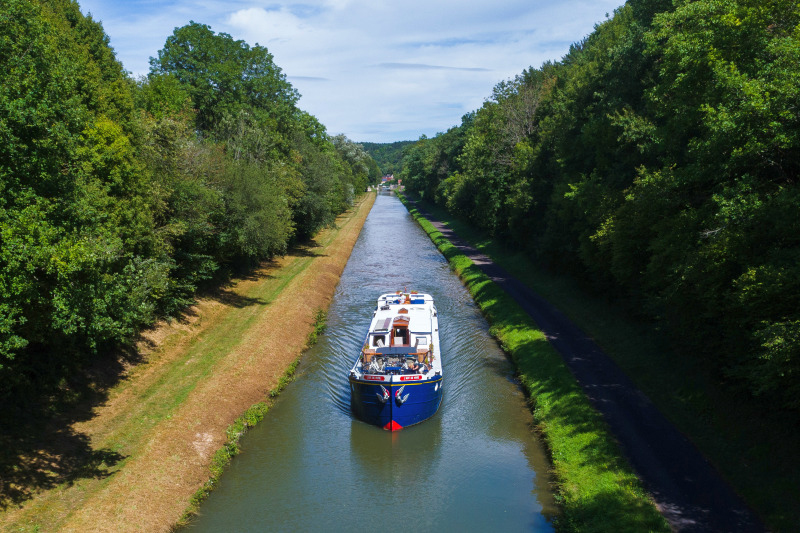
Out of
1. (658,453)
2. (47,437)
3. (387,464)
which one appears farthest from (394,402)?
(47,437)

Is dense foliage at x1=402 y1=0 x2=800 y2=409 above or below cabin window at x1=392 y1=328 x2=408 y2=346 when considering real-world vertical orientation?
above

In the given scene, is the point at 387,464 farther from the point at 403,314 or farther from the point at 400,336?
the point at 403,314

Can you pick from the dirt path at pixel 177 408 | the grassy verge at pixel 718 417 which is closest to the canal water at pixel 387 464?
the dirt path at pixel 177 408

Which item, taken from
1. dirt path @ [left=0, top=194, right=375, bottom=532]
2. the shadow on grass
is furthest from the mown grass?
the shadow on grass

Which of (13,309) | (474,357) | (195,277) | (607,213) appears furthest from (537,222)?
(13,309)

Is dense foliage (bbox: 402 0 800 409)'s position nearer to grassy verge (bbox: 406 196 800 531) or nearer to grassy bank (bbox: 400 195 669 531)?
grassy verge (bbox: 406 196 800 531)
